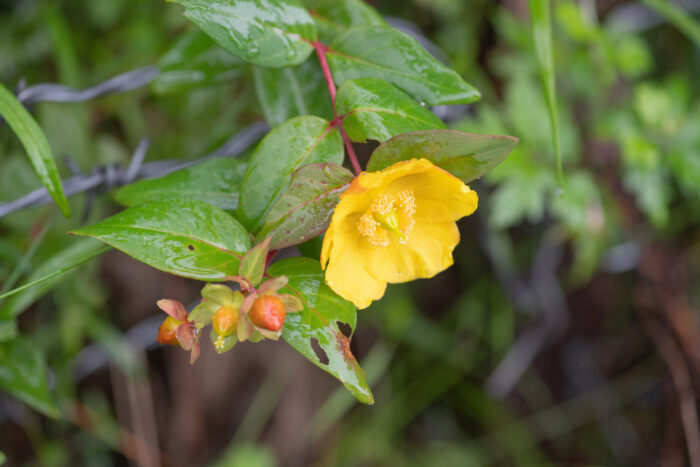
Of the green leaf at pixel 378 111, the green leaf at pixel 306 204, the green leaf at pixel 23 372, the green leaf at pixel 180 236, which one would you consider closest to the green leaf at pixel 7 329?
the green leaf at pixel 23 372

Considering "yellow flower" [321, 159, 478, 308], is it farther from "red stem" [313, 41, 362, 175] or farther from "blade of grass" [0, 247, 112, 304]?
"blade of grass" [0, 247, 112, 304]

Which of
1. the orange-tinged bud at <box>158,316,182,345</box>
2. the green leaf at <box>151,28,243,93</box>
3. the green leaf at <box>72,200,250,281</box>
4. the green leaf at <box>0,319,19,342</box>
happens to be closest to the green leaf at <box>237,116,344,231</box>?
the green leaf at <box>72,200,250,281</box>

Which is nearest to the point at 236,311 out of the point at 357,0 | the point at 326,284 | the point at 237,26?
the point at 326,284

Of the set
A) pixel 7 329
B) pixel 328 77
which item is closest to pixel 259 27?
pixel 328 77

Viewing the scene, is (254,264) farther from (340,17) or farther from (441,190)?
(340,17)

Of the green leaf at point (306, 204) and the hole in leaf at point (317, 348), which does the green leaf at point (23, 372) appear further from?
the green leaf at point (306, 204)

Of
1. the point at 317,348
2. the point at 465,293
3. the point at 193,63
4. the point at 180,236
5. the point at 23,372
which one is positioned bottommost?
the point at 465,293

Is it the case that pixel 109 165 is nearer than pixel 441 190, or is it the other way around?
pixel 441 190

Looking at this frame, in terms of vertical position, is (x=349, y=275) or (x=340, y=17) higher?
(x=340, y=17)
